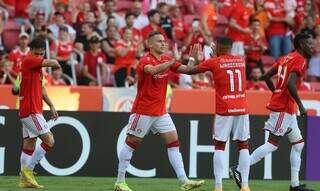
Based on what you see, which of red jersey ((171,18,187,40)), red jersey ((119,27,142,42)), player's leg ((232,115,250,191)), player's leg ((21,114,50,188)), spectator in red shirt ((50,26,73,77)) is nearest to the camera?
player's leg ((232,115,250,191))

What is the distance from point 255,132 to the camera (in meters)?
16.5

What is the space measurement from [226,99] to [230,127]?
38 centimetres

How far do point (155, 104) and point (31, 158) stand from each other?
2.18 m

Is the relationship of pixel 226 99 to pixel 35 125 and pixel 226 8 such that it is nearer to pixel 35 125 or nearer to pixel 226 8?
pixel 35 125

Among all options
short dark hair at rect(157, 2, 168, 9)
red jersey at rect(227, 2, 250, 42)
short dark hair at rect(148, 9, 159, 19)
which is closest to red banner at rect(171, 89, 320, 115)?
short dark hair at rect(148, 9, 159, 19)

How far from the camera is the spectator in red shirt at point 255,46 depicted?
Result: 21750mm

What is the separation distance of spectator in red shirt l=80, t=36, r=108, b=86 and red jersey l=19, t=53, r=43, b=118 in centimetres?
644

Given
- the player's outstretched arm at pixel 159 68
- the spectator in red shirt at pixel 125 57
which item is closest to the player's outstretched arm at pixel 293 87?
the player's outstretched arm at pixel 159 68

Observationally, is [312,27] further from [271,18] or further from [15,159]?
[15,159]

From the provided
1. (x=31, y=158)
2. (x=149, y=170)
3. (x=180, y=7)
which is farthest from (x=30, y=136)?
(x=180, y=7)

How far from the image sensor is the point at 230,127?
12.8 metres

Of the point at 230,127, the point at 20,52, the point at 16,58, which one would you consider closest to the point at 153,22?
the point at 20,52

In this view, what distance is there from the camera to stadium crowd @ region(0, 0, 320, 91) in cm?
2034

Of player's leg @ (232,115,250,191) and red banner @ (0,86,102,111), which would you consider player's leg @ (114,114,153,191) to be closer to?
player's leg @ (232,115,250,191)
